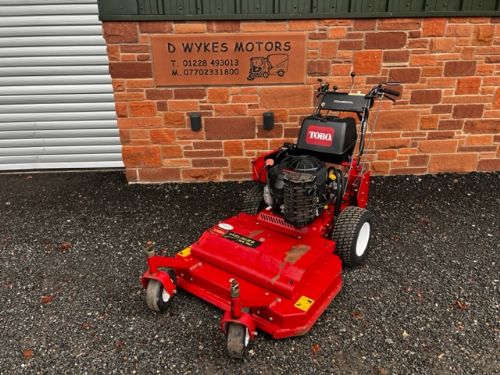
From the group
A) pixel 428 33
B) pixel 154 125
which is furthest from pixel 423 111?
pixel 154 125

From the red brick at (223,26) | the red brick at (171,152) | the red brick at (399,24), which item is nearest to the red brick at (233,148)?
the red brick at (171,152)

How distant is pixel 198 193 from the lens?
574 centimetres

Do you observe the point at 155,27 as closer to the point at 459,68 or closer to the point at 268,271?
the point at 268,271

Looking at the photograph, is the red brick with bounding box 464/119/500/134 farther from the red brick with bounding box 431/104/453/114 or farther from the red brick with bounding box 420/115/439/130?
the red brick with bounding box 420/115/439/130

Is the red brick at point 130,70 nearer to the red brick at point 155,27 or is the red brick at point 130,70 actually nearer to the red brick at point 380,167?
the red brick at point 155,27

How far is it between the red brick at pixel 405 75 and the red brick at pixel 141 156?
3.23 m

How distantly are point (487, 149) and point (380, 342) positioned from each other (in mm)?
4034

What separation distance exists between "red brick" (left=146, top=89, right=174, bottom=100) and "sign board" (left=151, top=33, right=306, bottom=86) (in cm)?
9

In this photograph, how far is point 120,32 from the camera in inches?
205

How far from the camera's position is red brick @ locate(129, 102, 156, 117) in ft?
18.3

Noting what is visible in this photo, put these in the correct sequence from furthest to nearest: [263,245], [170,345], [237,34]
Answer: [237,34]
[263,245]
[170,345]

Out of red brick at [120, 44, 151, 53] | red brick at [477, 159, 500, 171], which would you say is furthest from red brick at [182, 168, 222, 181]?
red brick at [477, 159, 500, 171]

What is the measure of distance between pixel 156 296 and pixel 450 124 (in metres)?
4.57

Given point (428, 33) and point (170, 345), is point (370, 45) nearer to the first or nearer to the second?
point (428, 33)
